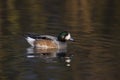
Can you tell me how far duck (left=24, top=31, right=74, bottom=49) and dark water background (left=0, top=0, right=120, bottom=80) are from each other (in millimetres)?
222

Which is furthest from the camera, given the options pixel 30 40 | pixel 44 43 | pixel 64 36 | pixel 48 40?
pixel 64 36

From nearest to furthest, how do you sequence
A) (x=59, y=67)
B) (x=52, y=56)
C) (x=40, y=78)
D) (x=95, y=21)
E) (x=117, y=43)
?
1. (x=40, y=78)
2. (x=59, y=67)
3. (x=52, y=56)
4. (x=117, y=43)
5. (x=95, y=21)

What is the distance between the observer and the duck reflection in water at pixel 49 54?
1535 centimetres

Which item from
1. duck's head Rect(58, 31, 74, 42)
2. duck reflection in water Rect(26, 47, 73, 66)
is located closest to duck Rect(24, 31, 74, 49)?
duck's head Rect(58, 31, 74, 42)

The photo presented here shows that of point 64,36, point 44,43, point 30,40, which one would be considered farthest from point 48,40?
point 30,40

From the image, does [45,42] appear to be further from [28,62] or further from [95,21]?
[95,21]

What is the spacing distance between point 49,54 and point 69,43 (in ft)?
5.51

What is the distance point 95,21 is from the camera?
21.3 m

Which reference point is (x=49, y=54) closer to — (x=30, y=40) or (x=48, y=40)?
(x=30, y=40)

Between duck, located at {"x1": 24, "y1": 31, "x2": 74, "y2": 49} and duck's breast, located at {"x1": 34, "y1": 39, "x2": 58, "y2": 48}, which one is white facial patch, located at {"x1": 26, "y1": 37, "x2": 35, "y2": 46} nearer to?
duck, located at {"x1": 24, "y1": 31, "x2": 74, "y2": 49}

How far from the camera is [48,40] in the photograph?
1758 centimetres

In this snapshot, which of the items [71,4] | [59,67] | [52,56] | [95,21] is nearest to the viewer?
[59,67]

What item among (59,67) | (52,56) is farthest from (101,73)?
(52,56)

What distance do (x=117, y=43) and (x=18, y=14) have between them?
232 inches
